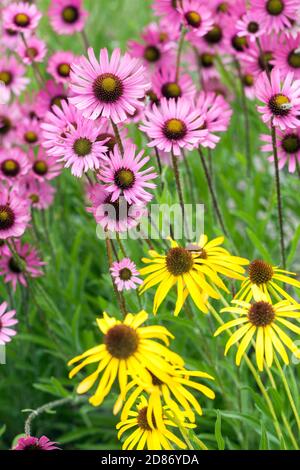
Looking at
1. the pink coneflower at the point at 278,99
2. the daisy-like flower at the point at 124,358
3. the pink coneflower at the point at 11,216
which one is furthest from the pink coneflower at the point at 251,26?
the daisy-like flower at the point at 124,358

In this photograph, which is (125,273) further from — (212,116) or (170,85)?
(170,85)

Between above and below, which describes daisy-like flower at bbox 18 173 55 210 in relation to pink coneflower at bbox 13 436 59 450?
above

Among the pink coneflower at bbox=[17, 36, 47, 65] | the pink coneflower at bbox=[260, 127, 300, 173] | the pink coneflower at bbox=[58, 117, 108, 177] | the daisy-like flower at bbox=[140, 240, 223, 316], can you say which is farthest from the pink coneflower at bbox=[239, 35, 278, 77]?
the daisy-like flower at bbox=[140, 240, 223, 316]

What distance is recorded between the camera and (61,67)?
2.12m

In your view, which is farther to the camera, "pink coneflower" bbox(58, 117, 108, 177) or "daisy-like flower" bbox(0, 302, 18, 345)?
"daisy-like flower" bbox(0, 302, 18, 345)

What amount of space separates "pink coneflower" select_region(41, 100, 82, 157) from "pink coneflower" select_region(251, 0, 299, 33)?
0.70 meters

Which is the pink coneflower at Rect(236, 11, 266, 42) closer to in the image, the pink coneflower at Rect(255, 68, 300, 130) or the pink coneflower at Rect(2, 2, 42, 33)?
the pink coneflower at Rect(255, 68, 300, 130)

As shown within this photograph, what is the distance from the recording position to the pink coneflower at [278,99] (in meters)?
1.42

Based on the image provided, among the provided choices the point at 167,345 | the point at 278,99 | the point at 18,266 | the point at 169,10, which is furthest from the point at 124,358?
the point at 169,10

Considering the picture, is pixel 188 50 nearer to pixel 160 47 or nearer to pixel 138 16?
pixel 160 47

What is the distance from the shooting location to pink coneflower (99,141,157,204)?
131 cm

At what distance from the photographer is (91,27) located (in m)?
3.87

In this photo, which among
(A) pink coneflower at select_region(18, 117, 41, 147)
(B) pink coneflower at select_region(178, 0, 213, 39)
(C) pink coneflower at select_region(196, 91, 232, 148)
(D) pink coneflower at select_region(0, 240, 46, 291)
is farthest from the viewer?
(A) pink coneflower at select_region(18, 117, 41, 147)

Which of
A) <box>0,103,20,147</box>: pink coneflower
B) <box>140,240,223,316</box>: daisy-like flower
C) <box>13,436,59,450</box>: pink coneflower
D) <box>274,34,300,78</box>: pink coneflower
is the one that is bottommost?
<box>13,436,59,450</box>: pink coneflower
